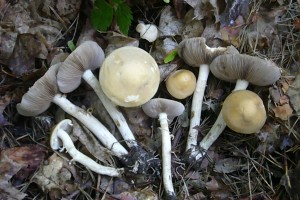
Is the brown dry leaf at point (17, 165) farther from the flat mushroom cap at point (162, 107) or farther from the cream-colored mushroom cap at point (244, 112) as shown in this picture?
the cream-colored mushroom cap at point (244, 112)

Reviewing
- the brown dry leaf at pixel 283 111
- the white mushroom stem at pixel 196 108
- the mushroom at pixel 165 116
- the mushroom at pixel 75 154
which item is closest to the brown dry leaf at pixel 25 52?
the mushroom at pixel 75 154

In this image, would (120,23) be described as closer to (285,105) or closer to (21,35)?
(21,35)

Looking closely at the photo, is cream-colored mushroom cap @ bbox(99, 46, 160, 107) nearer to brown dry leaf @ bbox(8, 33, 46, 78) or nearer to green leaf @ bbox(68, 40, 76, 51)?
green leaf @ bbox(68, 40, 76, 51)

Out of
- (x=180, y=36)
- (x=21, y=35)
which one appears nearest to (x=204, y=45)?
(x=180, y=36)

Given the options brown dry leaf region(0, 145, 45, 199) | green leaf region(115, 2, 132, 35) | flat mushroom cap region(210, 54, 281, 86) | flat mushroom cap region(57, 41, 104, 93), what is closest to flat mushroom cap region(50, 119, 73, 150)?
brown dry leaf region(0, 145, 45, 199)

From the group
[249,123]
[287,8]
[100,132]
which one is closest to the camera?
[249,123]

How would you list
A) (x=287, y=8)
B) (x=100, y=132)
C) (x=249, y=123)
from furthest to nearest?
1. (x=287, y=8)
2. (x=100, y=132)
3. (x=249, y=123)
